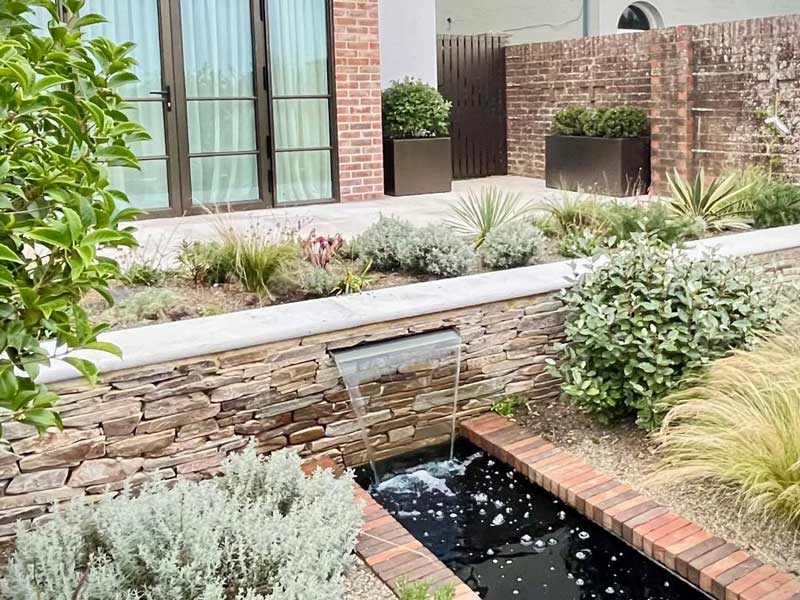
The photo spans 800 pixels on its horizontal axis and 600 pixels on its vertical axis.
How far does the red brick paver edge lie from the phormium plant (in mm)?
1474

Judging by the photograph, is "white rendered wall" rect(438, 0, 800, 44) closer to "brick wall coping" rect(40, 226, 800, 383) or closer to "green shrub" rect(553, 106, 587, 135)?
"green shrub" rect(553, 106, 587, 135)

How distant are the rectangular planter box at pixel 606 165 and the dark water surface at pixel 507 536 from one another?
5280 millimetres

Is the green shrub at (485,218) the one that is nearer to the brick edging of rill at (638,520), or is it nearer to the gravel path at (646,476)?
the gravel path at (646,476)

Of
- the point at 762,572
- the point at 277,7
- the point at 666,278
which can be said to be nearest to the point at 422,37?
the point at 277,7

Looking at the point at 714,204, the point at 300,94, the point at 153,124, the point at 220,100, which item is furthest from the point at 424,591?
the point at 300,94

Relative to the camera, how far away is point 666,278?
3.92 m

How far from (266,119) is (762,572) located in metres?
5.83

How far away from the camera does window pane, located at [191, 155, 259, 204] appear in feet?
24.3

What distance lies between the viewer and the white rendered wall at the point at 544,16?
43.9ft

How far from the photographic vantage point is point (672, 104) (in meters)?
8.69

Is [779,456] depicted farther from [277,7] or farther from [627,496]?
[277,7]

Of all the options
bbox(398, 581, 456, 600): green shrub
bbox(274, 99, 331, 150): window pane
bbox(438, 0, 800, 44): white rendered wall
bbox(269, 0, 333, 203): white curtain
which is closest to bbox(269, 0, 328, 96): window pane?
bbox(269, 0, 333, 203): white curtain

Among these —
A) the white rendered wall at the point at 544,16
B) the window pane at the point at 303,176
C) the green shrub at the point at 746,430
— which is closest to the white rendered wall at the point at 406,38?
the window pane at the point at 303,176

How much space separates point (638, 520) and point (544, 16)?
1172cm
